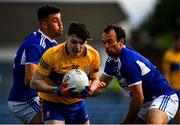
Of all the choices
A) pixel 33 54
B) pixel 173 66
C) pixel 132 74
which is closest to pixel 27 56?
pixel 33 54

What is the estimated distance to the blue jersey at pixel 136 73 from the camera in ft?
26.9

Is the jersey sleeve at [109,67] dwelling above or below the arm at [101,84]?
above

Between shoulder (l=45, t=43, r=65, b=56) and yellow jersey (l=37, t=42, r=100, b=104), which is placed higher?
shoulder (l=45, t=43, r=65, b=56)

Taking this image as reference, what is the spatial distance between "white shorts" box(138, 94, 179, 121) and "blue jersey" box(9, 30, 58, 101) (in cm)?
143

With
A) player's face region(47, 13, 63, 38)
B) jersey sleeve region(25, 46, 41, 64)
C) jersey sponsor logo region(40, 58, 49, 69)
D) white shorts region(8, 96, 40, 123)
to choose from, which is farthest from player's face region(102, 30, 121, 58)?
white shorts region(8, 96, 40, 123)

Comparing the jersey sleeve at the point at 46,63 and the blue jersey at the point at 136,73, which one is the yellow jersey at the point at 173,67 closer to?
the blue jersey at the point at 136,73

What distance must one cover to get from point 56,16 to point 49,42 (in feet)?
1.16

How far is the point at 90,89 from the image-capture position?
775 centimetres

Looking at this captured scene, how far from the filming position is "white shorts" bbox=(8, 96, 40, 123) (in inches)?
347

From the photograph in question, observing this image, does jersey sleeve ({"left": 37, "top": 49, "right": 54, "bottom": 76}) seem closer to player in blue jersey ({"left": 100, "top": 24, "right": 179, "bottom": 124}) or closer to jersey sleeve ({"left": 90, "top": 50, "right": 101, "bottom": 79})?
jersey sleeve ({"left": 90, "top": 50, "right": 101, "bottom": 79})

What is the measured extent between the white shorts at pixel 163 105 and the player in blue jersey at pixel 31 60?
135 cm

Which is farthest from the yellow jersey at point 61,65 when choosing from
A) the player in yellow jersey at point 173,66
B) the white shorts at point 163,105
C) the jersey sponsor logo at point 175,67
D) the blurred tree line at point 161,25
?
the blurred tree line at point 161,25

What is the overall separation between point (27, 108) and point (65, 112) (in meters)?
0.83

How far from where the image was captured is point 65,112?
8.21 metres
